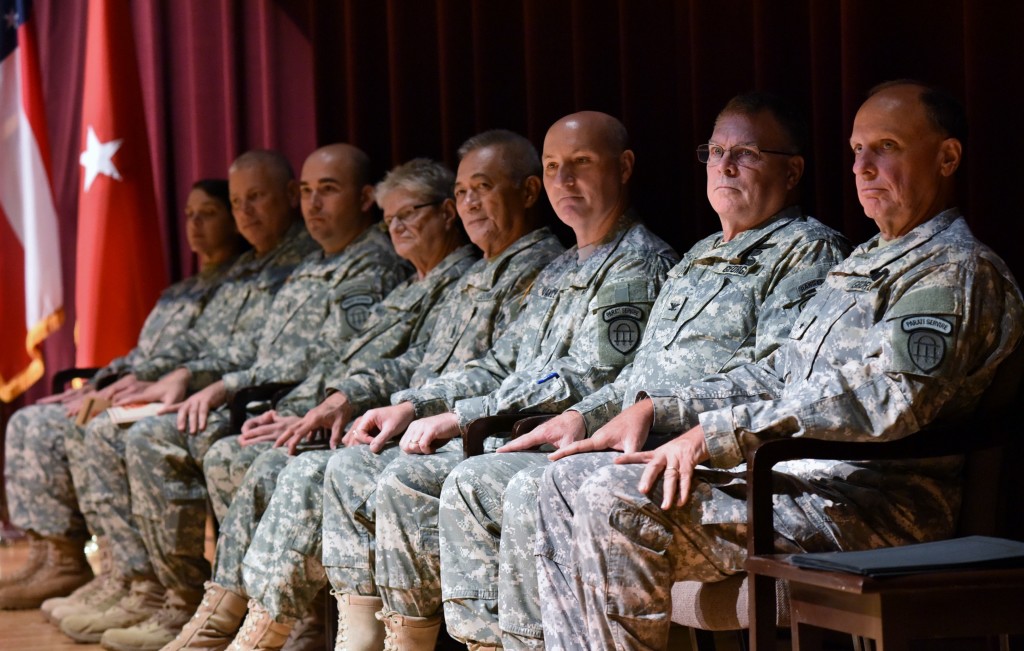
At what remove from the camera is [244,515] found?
13.0 ft

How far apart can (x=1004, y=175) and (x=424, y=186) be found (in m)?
1.85

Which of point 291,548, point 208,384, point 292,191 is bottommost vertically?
point 291,548

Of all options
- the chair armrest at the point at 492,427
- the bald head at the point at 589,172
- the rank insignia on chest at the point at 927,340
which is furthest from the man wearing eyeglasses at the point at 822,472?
the bald head at the point at 589,172

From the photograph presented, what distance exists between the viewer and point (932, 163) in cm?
275

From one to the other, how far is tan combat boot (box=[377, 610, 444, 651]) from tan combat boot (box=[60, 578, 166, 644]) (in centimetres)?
145

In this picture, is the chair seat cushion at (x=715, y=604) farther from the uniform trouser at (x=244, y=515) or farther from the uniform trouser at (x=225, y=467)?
the uniform trouser at (x=225, y=467)

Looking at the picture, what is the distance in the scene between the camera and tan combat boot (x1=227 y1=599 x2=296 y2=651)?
12.0 ft

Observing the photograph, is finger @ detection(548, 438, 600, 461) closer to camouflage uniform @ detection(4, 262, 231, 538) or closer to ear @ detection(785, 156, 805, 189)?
ear @ detection(785, 156, 805, 189)

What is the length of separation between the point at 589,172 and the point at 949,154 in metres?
1.13

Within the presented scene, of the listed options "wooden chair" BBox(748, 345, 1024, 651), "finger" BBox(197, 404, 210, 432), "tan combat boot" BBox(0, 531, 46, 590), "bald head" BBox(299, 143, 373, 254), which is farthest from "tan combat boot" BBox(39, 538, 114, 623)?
"wooden chair" BBox(748, 345, 1024, 651)

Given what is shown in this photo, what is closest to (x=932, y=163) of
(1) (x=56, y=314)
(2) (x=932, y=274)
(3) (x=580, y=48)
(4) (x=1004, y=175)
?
(2) (x=932, y=274)

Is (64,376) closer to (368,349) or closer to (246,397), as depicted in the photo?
(246,397)

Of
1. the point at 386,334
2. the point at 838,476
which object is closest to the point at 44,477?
the point at 386,334

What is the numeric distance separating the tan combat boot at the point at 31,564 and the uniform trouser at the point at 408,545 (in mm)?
2278
